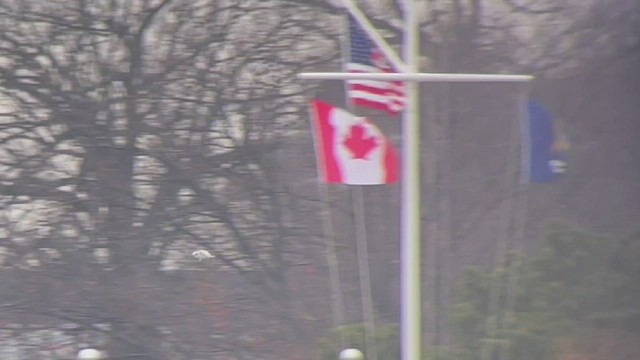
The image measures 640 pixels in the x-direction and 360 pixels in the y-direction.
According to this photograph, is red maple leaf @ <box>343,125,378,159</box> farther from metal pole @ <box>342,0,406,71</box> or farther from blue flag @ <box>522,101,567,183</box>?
blue flag @ <box>522,101,567,183</box>

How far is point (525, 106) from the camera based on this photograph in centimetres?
640

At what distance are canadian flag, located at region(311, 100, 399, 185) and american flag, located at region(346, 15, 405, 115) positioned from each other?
11 centimetres

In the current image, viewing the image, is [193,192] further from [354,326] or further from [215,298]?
[354,326]

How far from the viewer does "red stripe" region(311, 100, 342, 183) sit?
5.50 meters

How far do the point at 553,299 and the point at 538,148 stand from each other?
106 cm

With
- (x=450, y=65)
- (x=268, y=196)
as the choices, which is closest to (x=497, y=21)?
(x=450, y=65)

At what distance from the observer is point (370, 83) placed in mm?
5551

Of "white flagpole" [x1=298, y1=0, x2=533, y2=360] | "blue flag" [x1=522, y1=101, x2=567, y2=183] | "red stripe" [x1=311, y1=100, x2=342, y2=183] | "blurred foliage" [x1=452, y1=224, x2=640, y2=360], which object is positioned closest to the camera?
"white flagpole" [x1=298, y1=0, x2=533, y2=360]

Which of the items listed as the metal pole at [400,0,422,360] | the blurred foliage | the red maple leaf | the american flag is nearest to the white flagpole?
the metal pole at [400,0,422,360]

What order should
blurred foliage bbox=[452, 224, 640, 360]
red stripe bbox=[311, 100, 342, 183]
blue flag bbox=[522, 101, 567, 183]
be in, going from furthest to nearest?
blurred foliage bbox=[452, 224, 640, 360] < blue flag bbox=[522, 101, 567, 183] < red stripe bbox=[311, 100, 342, 183]

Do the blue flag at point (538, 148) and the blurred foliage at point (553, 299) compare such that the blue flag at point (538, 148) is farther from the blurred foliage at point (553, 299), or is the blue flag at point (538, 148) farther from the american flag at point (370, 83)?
the american flag at point (370, 83)

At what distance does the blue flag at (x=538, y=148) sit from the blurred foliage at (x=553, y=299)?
0.54 metres

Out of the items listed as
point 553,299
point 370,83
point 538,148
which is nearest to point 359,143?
point 370,83

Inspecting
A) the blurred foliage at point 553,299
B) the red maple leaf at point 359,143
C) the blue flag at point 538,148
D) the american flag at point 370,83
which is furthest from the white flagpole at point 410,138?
the blurred foliage at point 553,299
